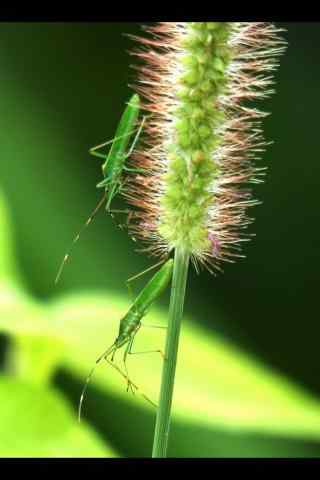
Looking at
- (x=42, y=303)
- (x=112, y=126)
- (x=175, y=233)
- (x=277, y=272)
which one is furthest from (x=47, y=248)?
(x=175, y=233)

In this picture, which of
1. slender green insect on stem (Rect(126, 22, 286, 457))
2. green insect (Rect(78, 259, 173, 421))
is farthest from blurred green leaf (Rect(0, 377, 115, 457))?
slender green insect on stem (Rect(126, 22, 286, 457))

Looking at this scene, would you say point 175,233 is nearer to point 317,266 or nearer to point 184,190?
point 184,190

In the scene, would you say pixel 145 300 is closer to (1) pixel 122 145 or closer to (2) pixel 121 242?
(1) pixel 122 145

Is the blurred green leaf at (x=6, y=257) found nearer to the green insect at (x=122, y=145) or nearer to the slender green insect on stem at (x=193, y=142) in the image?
the green insect at (x=122, y=145)

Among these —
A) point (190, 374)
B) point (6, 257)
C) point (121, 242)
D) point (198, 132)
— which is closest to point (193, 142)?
point (198, 132)

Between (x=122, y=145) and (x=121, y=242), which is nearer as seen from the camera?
(x=122, y=145)

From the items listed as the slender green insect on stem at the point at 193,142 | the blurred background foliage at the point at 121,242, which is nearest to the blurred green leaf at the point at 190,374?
the blurred background foliage at the point at 121,242
